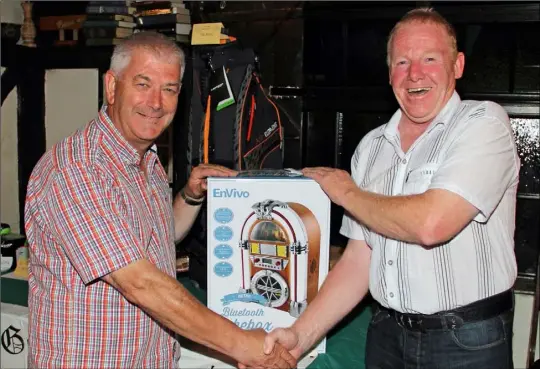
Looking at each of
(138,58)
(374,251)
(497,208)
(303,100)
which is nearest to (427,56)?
(497,208)

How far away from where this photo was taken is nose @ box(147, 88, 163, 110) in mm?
1904

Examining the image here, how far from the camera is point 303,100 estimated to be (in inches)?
145

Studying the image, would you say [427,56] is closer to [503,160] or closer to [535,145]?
[503,160]

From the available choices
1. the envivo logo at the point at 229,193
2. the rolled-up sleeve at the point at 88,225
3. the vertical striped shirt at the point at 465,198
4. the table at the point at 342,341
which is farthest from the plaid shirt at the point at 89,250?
the vertical striped shirt at the point at 465,198

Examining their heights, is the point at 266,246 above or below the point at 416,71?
below

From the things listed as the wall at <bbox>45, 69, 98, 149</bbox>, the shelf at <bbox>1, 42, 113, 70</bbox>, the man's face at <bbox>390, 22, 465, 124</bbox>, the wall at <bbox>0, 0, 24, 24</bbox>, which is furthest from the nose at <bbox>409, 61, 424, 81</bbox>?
the wall at <bbox>0, 0, 24, 24</bbox>

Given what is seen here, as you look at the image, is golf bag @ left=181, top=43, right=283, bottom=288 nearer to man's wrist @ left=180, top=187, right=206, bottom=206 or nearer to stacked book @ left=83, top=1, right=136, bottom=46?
man's wrist @ left=180, top=187, right=206, bottom=206

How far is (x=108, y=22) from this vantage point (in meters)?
3.60

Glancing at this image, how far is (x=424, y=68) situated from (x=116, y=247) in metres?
1.13

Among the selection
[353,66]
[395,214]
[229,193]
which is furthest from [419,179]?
[353,66]

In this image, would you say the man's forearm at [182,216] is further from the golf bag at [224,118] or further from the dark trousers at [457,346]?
the dark trousers at [457,346]

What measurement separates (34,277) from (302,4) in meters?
2.42

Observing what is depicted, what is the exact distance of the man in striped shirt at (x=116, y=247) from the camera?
5.47ft

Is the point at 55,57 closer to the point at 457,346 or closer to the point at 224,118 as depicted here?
the point at 224,118
